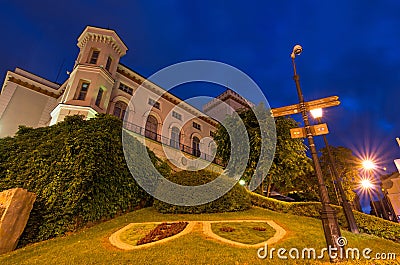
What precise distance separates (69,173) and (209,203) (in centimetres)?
697

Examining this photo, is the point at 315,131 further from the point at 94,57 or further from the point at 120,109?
the point at 94,57

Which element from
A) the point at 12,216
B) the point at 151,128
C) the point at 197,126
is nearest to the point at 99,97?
the point at 151,128

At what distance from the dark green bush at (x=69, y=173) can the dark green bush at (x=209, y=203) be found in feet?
7.89

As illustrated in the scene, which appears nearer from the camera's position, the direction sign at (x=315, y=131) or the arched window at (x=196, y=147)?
the direction sign at (x=315, y=131)

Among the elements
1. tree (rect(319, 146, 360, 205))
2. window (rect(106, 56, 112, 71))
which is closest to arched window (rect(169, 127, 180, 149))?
window (rect(106, 56, 112, 71))

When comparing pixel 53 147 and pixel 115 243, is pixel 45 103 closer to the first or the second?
pixel 53 147

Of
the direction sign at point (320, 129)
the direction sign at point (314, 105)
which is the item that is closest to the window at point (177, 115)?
the direction sign at point (314, 105)

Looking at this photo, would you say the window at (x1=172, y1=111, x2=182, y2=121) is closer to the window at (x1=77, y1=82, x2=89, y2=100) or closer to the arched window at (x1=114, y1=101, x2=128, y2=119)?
the arched window at (x1=114, y1=101, x2=128, y2=119)

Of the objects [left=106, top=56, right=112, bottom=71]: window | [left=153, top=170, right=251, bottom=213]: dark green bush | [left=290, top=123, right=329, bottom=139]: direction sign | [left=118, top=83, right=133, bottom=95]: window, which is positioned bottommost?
[left=153, top=170, right=251, bottom=213]: dark green bush

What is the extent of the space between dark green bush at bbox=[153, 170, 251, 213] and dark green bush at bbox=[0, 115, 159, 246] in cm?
Answer: 241

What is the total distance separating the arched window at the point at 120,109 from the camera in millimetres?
21953

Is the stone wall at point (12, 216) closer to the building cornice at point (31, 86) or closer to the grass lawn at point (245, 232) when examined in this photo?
the grass lawn at point (245, 232)

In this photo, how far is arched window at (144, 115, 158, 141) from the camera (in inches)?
918

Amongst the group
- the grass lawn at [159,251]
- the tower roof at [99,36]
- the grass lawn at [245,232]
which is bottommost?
the grass lawn at [159,251]
